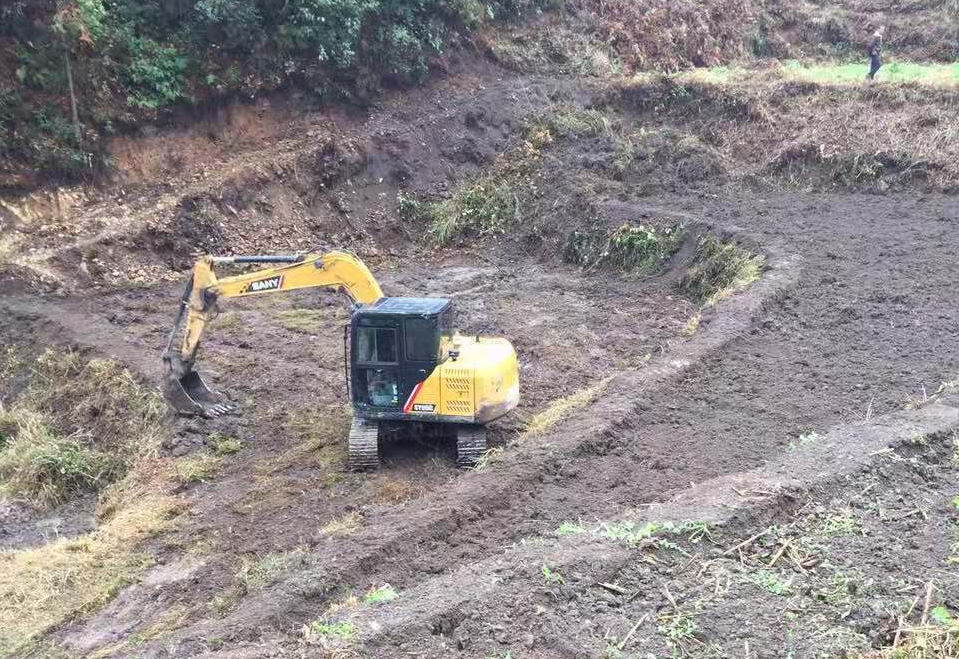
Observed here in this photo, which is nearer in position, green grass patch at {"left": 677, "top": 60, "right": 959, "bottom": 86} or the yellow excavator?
the yellow excavator

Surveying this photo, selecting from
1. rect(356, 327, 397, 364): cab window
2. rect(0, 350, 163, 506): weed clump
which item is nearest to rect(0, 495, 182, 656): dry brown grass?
rect(0, 350, 163, 506): weed clump

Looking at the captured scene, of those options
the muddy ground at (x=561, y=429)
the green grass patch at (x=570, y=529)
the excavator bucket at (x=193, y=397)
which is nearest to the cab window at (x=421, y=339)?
the muddy ground at (x=561, y=429)

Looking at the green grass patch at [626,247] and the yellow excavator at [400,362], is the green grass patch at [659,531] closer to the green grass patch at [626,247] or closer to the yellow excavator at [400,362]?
the yellow excavator at [400,362]

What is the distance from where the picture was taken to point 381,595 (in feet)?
22.9

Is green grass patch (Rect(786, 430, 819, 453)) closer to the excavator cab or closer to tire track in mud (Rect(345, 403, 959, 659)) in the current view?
tire track in mud (Rect(345, 403, 959, 659))

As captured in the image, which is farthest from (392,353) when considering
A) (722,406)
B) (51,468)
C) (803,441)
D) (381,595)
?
(51,468)

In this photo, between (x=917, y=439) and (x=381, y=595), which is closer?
(x=381, y=595)

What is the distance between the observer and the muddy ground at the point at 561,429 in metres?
6.41

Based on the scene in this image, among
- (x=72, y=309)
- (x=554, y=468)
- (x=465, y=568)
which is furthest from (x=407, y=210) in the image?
(x=465, y=568)

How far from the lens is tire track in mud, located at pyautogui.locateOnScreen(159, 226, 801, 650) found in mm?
7668

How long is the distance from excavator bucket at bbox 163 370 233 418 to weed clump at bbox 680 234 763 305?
28.3ft

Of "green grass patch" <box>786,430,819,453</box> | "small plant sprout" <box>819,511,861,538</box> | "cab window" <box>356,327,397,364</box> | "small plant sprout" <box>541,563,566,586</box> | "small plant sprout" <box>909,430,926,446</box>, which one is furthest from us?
"cab window" <box>356,327,397,364</box>

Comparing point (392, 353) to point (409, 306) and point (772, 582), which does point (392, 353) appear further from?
point (772, 582)

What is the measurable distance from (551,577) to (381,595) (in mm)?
1432
